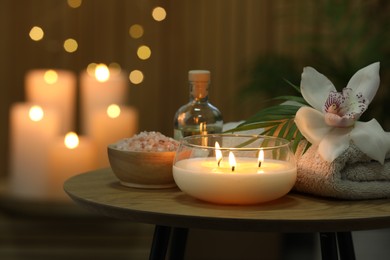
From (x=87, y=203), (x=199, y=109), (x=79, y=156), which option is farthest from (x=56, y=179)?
(x=87, y=203)

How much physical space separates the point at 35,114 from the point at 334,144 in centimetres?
113

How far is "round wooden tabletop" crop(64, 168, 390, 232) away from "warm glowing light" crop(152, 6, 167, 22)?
5.30 ft

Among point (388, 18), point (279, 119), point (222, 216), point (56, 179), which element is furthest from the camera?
point (388, 18)

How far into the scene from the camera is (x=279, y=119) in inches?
44.9

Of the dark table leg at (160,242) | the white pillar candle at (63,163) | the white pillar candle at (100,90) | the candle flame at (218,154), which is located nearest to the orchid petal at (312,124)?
the candle flame at (218,154)

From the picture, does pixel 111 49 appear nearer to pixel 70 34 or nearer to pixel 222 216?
pixel 70 34

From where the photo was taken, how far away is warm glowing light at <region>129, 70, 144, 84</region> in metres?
2.66

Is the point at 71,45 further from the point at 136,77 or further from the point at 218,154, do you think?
the point at 218,154

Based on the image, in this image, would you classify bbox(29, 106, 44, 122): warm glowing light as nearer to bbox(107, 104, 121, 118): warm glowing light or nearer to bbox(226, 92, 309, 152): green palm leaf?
bbox(107, 104, 121, 118): warm glowing light

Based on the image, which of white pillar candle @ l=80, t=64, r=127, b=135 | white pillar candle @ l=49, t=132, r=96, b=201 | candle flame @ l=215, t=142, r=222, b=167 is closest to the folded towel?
candle flame @ l=215, t=142, r=222, b=167

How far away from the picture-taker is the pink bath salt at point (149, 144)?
44.0 inches

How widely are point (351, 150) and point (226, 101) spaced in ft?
5.29

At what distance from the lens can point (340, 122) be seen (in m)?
1.04

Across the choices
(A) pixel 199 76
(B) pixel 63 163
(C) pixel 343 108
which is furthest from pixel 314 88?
(B) pixel 63 163
